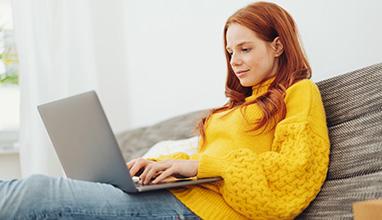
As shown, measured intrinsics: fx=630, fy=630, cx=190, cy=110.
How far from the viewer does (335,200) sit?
133 cm

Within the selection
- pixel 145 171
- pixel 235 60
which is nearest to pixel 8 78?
pixel 235 60

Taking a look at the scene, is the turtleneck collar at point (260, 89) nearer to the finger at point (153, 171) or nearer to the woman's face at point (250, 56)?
the woman's face at point (250, 56)

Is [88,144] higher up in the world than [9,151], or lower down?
Answer: higher up

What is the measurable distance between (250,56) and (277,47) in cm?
7

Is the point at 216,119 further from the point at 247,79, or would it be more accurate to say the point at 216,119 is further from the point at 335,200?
the point at 335,200

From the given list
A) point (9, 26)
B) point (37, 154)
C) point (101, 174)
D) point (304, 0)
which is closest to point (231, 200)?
point (101, 174)

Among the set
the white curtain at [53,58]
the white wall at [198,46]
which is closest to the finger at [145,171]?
the white wall at [198,46]

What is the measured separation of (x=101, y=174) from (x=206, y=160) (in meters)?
0.23

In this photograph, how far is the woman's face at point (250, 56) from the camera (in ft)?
5.25

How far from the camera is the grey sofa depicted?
4.25 feet

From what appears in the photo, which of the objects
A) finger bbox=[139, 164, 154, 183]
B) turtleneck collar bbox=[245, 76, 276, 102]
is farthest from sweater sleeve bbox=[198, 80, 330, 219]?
turtleneck collar bbox=[245, 76, 276, 102]

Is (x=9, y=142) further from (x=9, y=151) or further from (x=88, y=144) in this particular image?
(x=88, y=144)

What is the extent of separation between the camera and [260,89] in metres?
1.64

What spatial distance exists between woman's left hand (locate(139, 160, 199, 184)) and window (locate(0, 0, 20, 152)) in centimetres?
169
